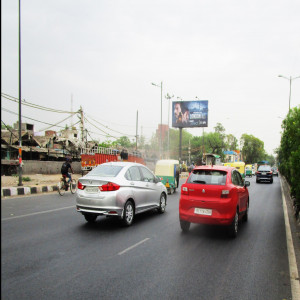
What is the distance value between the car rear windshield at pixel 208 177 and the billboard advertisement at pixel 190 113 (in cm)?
3970

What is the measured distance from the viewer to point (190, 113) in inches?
1873

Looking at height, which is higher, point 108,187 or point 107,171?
point 107,171

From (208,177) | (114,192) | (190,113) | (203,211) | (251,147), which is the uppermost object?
(190,113)

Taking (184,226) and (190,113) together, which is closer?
(184,226)

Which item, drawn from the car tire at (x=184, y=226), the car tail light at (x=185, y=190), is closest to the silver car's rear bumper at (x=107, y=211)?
the car tire at (x=184, y=226)

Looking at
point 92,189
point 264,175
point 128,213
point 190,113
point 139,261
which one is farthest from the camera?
point 190,113

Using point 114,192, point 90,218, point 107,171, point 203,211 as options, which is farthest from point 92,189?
point 203,211

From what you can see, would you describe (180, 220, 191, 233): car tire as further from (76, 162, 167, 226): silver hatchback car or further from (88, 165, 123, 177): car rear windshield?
(88, 165, 123, 177): car rear windshield

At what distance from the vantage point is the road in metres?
4.13

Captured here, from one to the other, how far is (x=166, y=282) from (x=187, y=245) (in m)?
Answer: 2.16

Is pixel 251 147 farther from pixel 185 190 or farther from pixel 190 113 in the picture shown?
pixel 185 190

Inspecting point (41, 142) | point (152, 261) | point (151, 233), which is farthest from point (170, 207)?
point (41, 142)

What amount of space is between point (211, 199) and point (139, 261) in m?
2.73

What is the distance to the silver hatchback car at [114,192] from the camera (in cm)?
779
